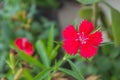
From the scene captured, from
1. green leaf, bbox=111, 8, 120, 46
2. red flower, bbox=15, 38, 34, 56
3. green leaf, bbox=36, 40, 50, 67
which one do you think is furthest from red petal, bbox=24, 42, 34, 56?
green leaf, bbox=111, 8, 120, 46

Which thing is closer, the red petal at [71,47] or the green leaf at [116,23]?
the red petal at [71,47]

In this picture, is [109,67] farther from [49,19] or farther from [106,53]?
[49,19]

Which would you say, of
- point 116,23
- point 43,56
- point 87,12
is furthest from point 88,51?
point 87,12

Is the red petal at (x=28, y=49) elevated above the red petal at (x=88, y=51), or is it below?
above

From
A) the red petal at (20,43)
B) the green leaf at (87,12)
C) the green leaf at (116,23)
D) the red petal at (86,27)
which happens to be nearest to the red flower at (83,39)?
the red petal at (86,27)

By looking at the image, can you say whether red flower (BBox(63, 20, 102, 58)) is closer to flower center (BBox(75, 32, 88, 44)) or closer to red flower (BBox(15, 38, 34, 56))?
flower center (BBox(75, 32, 88, 44))

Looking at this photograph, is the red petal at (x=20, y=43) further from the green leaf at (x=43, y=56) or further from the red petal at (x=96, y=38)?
the red petal at (x=96, y=38)
